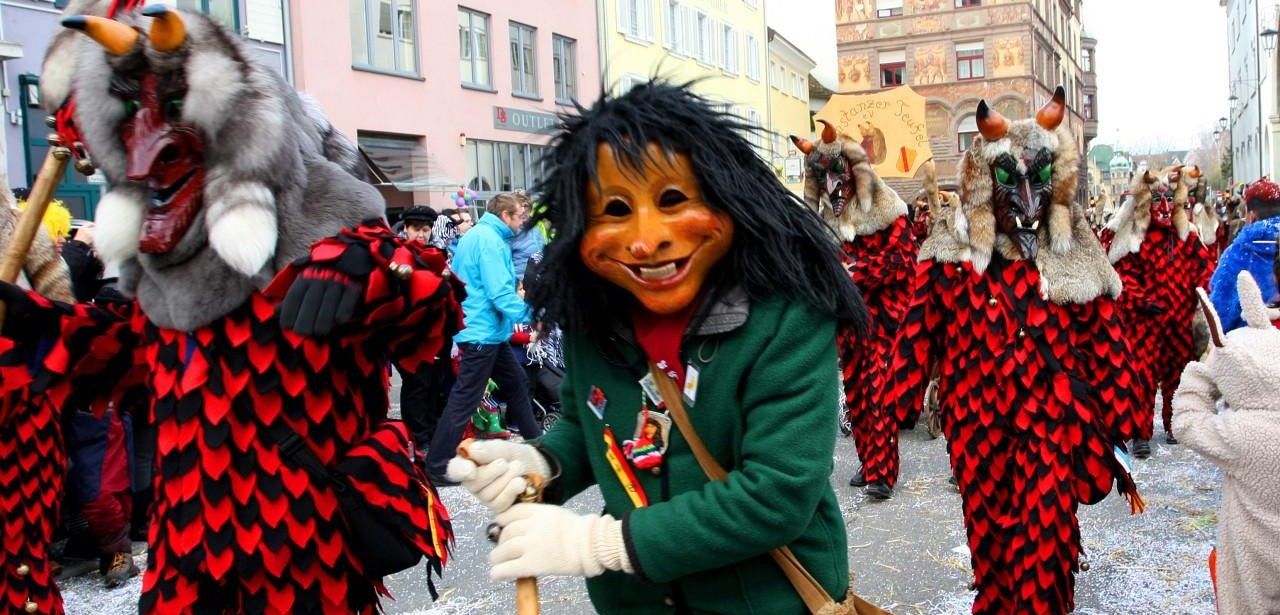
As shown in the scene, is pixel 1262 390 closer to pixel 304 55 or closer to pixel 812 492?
pixel 812 492

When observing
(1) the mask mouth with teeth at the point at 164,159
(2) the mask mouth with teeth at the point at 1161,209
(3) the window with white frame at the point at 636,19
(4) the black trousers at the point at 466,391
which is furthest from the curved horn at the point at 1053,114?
(3) the window with white frame at the point at 636,19

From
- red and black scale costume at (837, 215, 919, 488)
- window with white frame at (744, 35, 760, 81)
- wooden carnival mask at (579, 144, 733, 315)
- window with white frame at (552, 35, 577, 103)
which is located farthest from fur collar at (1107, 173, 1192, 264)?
window with white frame at (744, 35, 760, 81)

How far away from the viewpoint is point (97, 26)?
2.47 metres

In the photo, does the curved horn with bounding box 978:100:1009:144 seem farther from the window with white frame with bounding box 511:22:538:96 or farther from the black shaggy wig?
the window with white frame with bounding box 511:22:538:96

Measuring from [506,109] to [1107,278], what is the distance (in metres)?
17.1

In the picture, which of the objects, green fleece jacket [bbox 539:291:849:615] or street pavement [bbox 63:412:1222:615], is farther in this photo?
street pavement [bbox 63:412:1222:615]

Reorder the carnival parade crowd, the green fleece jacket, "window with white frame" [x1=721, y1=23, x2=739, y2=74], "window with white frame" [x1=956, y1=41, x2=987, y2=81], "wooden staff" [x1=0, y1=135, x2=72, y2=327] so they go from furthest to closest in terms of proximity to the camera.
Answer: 1. "window with white frame" [x1=956, y1=41, x2=987, y2=81]
2. "window with white frame" [x1=721, y1=23, x2=739, y2=74]
3. "wooden staff" [x1=0, y1=135, x2=72, y2=327]
4. the carnival parade crowd
5. the green fleece jacket

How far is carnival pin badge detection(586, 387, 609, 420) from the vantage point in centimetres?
220

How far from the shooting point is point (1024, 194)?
13.6 ft

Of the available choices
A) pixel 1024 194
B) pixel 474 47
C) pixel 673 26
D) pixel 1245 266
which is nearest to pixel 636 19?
pixel 673 26

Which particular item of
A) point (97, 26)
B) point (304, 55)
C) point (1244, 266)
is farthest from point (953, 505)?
point (304, 55)

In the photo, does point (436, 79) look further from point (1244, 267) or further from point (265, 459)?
point (265, 459)

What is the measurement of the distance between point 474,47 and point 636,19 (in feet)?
A: 21.0

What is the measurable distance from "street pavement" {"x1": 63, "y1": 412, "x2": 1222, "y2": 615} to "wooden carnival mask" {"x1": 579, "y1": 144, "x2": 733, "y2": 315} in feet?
9.35
